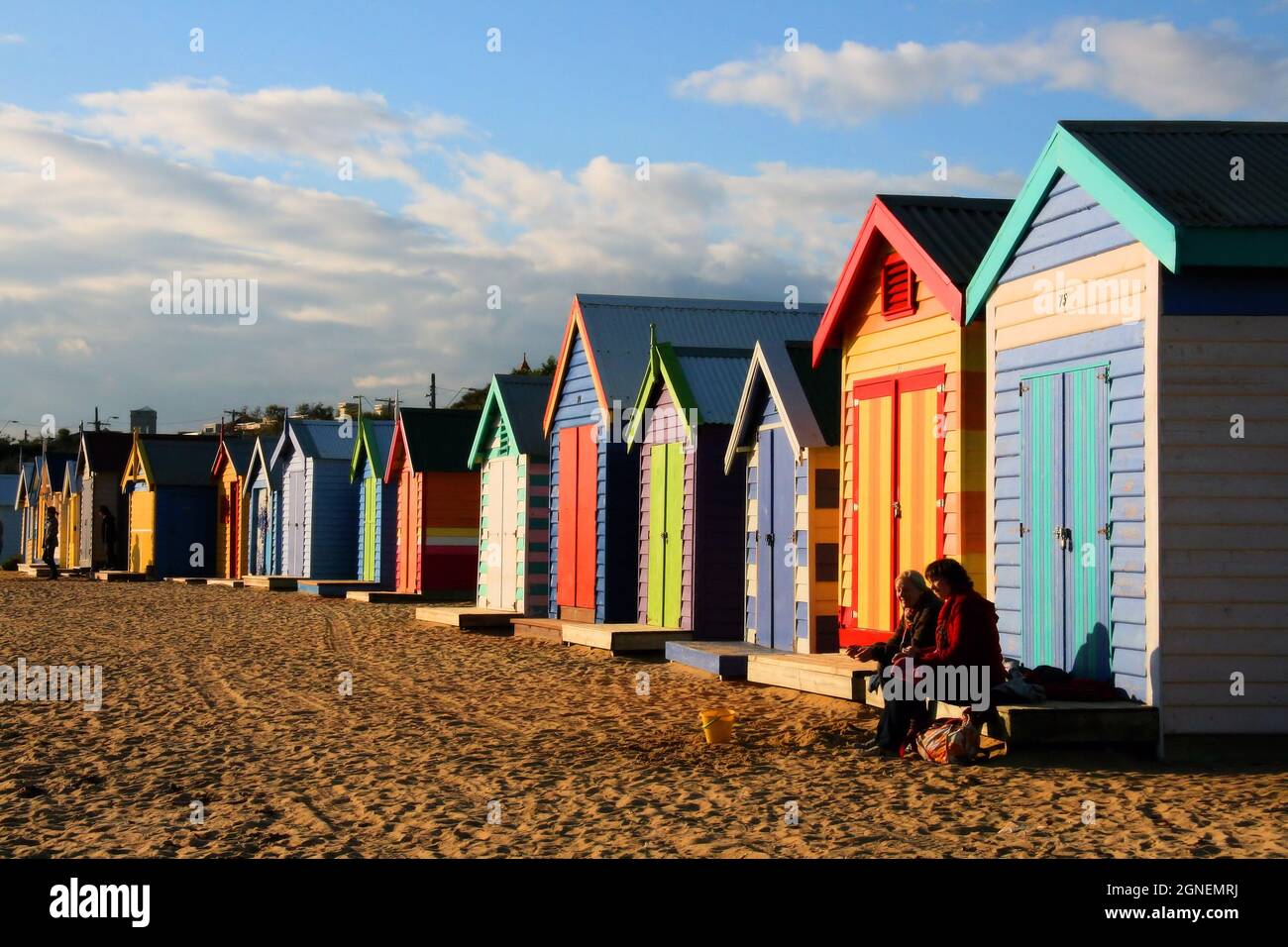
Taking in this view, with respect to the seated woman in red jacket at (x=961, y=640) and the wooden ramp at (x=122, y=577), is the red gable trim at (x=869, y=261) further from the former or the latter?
the wooden ramp at (x=122, y=577)

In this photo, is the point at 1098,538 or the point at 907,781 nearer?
the point at 907,781

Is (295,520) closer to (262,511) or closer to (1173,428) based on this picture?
(262,511)

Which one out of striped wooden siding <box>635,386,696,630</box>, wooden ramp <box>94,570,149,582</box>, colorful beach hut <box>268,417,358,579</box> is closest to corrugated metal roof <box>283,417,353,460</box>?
colorful beach hut <box>268,417,358,579</box>

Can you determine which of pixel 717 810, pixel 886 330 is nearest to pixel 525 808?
pixel 717 810

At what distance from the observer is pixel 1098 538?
34.6ft

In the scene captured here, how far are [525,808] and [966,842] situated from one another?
8.78ft

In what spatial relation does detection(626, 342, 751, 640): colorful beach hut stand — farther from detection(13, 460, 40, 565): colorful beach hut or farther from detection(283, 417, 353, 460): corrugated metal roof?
detection(13, 460, 40, 565): colorful beach hut

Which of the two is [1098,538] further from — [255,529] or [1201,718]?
[255,529]

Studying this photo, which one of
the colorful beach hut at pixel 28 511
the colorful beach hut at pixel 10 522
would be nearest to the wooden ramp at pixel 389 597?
the colorful beach hut at pixel 28 511

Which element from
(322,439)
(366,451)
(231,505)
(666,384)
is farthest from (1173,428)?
(231,505)

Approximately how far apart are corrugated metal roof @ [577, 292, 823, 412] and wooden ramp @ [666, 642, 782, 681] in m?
5.22

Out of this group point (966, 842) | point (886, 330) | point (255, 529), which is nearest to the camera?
point (966, 842)

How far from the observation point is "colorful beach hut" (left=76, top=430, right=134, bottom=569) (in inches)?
2003
